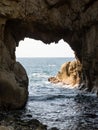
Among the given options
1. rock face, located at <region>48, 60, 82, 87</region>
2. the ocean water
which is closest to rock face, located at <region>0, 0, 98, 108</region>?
the ocean water

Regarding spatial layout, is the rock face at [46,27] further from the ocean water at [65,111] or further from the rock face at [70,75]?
the rock face at [70,75]

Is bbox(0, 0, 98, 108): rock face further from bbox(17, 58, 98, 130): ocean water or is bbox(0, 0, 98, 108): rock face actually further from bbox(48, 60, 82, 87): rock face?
bbox(48, 60, 82, 87): rock face

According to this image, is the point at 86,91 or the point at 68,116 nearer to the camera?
the point at 68,116

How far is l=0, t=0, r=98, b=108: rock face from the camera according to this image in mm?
32406

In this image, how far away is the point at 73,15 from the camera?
3650 cm

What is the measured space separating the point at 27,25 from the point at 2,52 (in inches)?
219

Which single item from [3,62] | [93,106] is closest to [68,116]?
[93,106]

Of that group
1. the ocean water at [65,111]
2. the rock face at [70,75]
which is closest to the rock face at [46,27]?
the ocean water at [65,111]

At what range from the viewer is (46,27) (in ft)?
121

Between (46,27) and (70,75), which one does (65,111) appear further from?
(70,75)

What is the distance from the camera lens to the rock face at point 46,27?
106ft

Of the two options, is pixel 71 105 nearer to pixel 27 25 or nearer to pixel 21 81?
pixel 21 81

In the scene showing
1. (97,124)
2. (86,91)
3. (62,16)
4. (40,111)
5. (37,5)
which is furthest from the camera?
(86,91)

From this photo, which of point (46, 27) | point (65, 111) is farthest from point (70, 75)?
point (65, 111)
